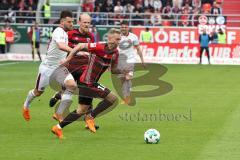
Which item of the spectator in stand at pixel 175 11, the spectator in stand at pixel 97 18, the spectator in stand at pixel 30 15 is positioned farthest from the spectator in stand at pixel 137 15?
the spectator in stand at pixel 30 15

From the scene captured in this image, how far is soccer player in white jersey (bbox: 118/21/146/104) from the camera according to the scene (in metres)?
20.2

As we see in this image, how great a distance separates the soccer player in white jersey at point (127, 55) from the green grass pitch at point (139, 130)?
1.93 feet

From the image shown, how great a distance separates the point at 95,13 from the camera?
43562 mm

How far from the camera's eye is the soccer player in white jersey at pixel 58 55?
48.1 ft

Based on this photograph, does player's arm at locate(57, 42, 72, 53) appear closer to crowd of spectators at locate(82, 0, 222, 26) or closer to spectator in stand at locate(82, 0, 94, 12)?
crowd of spectators at locate(82, 0, 222, 26)

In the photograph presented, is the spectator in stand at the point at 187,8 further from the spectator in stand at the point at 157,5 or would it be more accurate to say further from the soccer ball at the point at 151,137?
the soccer ball at the point at 151,137

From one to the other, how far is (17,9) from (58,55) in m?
32.1

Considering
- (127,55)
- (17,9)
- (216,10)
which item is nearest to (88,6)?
(17,9)

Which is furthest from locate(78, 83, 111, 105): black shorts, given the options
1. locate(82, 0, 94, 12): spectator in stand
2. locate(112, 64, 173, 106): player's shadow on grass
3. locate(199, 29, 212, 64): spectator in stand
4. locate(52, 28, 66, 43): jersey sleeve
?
locate(82, 0, 94, 12): spectator in stand

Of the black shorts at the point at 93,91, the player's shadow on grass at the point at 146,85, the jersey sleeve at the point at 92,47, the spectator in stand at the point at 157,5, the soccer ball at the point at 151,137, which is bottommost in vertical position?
the player's shadow on grass at the point at 146,85

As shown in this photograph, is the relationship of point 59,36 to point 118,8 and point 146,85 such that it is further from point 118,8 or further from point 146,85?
point 118,8

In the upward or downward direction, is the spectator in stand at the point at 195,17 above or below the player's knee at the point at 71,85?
below

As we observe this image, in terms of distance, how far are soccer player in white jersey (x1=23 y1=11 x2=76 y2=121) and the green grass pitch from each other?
794 mm

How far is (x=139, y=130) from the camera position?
14.6 metres
